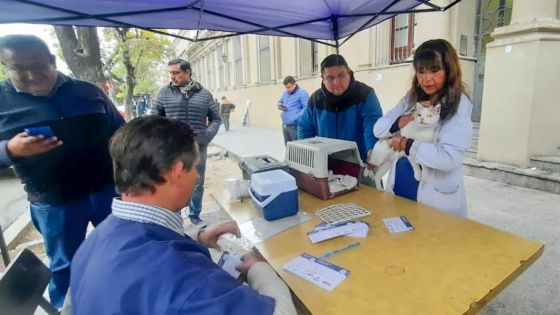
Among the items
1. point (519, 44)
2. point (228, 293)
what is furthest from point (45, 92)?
point (519, 44)

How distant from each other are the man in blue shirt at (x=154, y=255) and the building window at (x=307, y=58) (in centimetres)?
821

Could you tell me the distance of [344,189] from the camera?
6.23 ft

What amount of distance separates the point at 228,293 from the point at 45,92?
1648mm

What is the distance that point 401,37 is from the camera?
5887 mm

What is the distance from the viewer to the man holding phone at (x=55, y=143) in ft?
5.20

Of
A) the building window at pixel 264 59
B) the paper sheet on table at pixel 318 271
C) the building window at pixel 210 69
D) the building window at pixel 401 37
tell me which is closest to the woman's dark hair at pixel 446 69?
the paper sheet on table at pixel 318 271

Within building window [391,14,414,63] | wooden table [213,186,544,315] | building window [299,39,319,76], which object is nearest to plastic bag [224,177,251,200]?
wooden table [213,186,544,315]

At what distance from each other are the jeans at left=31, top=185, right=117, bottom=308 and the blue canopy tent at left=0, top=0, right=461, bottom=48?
4.17 feet

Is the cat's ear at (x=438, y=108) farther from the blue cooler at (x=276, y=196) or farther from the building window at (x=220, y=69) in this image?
the building window at (x=220, y=69)

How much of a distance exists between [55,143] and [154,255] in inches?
50.2

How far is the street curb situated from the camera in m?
3.32

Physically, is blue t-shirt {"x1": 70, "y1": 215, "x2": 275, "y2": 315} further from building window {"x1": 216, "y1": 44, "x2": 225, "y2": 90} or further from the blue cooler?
building window {"x1": 216, "y1": 44, "x2": 225, "y2": 90}

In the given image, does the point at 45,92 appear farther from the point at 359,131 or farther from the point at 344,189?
the point at 359,131

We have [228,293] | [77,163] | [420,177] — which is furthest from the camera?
[77,163]
